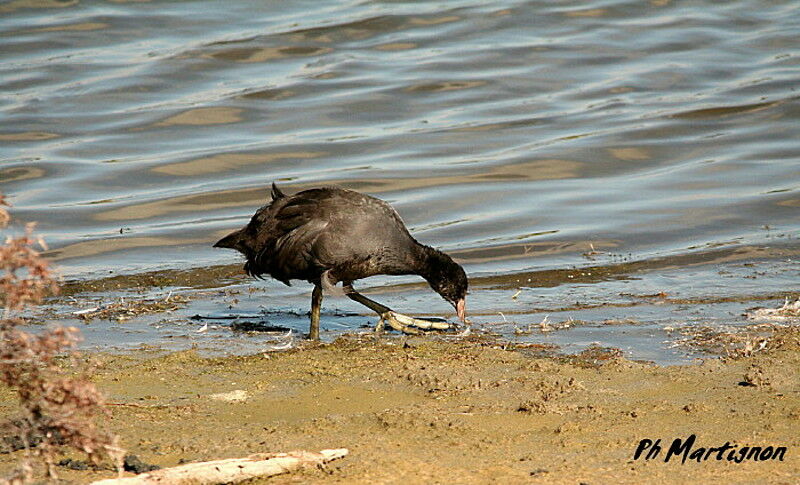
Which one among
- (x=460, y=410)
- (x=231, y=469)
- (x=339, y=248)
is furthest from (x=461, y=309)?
(x=231, y=469)

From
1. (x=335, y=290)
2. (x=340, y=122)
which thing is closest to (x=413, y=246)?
(x=335, y=290)

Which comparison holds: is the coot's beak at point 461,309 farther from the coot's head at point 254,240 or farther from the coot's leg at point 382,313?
the coot's head at point 254,240

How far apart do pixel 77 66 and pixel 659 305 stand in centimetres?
1122

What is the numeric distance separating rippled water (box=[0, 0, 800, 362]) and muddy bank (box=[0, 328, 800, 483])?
2046 millimetres

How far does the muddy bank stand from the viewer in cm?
404

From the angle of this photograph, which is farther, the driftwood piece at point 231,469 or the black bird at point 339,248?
the black bird at point 339,248

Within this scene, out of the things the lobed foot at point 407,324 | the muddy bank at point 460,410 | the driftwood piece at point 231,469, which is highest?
the driftwood piece at point 231,469

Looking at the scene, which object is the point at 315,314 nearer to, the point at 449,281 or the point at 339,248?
the point at 339,248

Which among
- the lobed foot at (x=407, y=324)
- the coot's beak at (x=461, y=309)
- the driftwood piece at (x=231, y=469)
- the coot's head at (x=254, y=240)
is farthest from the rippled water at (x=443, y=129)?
the driftwood piece at (x=231, y=469)

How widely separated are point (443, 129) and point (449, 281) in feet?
21.6

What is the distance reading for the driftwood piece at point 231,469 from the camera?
366 cm

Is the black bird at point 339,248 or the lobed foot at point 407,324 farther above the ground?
the black bird at point 339,248

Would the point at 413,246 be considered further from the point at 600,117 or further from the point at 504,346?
the point at 600,117

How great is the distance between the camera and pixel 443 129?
13562mm
